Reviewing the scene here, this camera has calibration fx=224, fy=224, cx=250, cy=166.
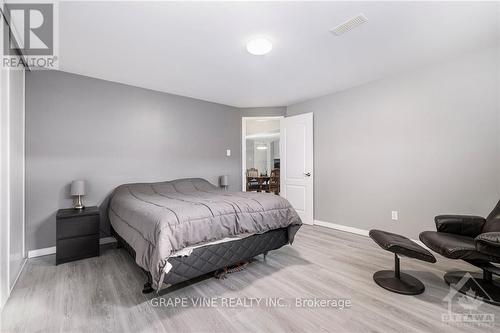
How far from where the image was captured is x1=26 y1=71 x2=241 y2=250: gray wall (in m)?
2.84

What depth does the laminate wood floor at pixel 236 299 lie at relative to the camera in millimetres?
1567

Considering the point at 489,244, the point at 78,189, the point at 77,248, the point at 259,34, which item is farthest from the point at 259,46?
the point at 77,248

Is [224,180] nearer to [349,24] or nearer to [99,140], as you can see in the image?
[99,140]

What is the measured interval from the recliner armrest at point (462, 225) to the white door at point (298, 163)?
2.13 meters

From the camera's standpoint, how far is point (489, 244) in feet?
5.58

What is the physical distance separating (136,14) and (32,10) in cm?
84

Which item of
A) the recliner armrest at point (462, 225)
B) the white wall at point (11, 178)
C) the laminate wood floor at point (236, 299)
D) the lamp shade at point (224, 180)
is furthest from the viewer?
the lamp shade at point (224, 180)

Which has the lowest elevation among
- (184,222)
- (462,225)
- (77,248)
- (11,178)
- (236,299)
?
(236,299)

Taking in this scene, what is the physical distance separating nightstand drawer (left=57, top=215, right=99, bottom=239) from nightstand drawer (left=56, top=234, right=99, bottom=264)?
5cm

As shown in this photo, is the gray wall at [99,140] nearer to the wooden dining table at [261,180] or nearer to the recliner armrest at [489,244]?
the wooden dining table at [261,180]

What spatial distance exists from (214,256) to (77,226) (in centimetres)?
183

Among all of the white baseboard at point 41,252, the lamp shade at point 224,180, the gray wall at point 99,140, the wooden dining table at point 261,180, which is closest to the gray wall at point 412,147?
the lamp shade at point 224,180

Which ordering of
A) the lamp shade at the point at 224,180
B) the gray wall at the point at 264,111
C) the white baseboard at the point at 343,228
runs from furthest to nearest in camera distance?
the gray wall at the point at 264,111 < the lamp shade at the point at 224,180 < the white baseboard at the point at 343,228

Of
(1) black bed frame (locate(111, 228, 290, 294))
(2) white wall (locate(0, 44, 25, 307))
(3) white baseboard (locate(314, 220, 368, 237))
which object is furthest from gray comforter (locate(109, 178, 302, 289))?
(3) white baseboard (locate(314, 220, 368, 237))
